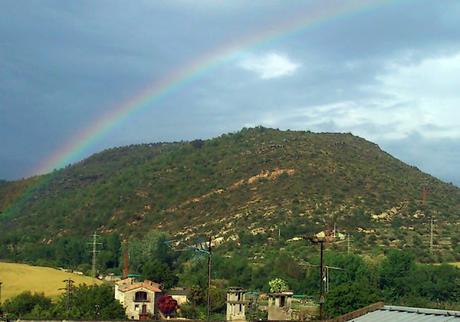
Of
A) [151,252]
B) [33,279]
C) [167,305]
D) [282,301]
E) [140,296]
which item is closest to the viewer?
[282,301]

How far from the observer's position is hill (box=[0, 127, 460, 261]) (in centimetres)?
9919

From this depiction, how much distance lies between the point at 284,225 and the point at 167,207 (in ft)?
101

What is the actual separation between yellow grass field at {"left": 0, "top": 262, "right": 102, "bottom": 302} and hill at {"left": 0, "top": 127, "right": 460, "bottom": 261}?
24.2 metres

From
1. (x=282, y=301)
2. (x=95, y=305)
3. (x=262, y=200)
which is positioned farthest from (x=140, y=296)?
(x=262, y=200)

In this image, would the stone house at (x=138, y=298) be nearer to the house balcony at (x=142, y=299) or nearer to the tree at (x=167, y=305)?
the house balcony at (x=142, y=299)

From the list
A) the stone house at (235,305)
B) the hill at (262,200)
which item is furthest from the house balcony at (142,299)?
the hill at (262,200)

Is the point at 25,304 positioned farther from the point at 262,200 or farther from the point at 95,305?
the point at 262,200

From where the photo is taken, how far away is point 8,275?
8206 cm

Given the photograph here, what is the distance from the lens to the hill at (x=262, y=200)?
325ft

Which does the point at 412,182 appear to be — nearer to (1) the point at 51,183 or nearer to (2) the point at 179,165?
(2) the point at 179,165

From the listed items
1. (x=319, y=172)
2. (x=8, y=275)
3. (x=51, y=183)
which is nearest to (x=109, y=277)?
(x=8, y=275)

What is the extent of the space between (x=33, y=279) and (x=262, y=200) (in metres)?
41.1

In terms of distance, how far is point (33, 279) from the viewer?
266 feet

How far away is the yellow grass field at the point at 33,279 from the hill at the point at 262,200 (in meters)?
24.2
